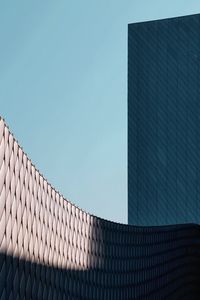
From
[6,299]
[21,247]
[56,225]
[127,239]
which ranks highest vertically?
[127,239]

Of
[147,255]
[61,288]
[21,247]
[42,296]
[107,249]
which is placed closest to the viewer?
[21,247]

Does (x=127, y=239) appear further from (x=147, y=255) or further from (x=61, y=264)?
(x=61, y=264)

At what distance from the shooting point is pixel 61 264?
64.9 meters

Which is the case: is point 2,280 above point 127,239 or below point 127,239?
below

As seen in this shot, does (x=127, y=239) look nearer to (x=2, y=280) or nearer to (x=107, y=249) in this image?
(x=107, y=249)

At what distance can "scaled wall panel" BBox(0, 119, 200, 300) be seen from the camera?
47750 mm

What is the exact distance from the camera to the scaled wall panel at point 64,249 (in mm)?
47750

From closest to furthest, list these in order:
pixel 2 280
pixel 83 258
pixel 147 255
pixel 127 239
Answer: pixel 2 280 → pixel 83 258 → pixel 127 239 → pixel 147 255

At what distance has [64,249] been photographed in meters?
67.2

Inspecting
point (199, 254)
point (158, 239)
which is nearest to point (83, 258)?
point (158, 239)

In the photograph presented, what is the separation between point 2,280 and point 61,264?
2092 cm

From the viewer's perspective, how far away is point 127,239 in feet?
323

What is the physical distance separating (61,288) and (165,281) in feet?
196

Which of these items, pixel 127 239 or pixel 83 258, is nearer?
pixel 83 258
